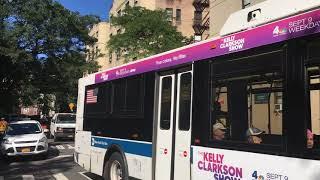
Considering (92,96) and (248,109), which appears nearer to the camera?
(248,109)

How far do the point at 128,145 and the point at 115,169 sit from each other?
1079 mm

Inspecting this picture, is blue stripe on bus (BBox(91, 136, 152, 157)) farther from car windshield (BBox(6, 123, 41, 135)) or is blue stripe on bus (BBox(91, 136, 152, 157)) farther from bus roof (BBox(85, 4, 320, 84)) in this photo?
car windshield (BBox(6, 123, 41, 135))

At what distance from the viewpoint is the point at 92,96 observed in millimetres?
13609

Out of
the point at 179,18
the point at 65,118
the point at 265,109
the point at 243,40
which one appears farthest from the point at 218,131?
the point at 179,18

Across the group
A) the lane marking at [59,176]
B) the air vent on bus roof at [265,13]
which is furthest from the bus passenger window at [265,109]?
the lane marking at [59,176]

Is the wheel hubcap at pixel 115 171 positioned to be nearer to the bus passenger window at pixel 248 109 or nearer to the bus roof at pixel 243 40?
the bus roof at pixel 243 40

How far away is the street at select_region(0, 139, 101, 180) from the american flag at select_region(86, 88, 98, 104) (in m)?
2.22

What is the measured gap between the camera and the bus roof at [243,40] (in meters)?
5.93

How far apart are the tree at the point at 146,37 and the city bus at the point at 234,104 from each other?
84.4 ft

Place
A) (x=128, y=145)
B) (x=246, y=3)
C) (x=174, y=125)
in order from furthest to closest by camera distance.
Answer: (x=246, y=3)
(x=128, y=145)
(x=174, y=125)

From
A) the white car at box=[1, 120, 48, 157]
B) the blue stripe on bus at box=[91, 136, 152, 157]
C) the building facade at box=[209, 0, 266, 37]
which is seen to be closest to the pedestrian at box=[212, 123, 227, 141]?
the blue stripe on bus at box=[91, 136, 152, 157]

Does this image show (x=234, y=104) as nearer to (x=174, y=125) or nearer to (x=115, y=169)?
(x=174, y=125)

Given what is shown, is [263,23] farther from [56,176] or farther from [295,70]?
[56,176]

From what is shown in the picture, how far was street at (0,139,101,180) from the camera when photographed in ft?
50.5
